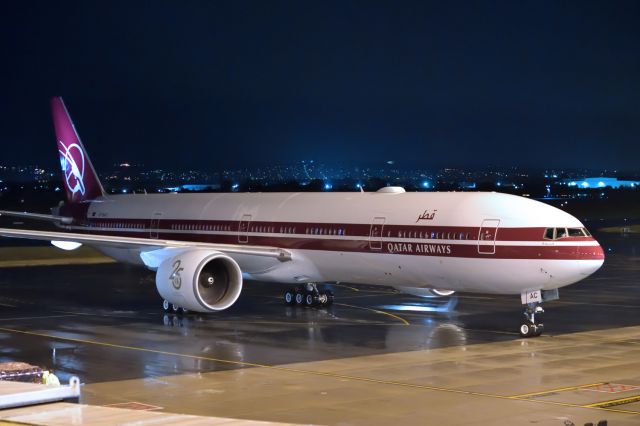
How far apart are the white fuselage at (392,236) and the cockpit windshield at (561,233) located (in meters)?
0.12

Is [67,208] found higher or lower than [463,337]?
higher

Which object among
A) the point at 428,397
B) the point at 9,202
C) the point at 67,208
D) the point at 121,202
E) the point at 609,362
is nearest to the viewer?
the point at 428,397

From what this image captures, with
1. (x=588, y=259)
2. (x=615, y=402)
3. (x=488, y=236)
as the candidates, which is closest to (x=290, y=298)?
(x=488, y=236)

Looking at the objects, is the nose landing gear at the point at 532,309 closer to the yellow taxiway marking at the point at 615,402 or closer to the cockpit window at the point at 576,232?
the cockpit window at the point at 576,232

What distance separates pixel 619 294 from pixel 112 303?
17.0 meters

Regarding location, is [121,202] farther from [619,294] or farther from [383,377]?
[383,377]

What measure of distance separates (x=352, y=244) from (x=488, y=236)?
181 inches

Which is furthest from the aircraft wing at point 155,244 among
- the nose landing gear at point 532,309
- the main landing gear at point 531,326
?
the main landing gear at point 531,326

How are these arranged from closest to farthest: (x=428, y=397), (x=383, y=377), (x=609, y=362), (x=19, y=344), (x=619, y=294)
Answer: (x=428, y=397), (x=383, y=377), (x=609, y=362), (x=19, y=344), (x=619, y=294)

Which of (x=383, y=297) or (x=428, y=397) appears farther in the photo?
(x=383, y=297)

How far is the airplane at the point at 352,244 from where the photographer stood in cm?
2481

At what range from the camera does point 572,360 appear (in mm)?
21172

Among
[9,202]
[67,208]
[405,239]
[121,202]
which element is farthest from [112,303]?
[9,202]

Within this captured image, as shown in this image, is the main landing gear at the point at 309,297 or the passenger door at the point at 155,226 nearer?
the main landing gear at the point at 309,297
